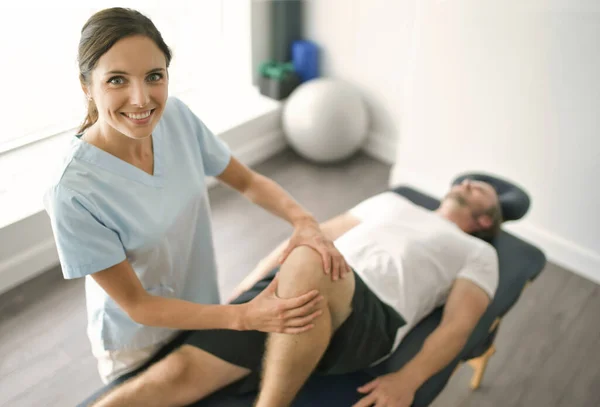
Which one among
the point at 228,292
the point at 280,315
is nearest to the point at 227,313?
the point at 280,315

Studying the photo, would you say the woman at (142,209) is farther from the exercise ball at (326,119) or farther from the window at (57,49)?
the exercise ball at (326,119)

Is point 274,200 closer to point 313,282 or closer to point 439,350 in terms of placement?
point 313,282

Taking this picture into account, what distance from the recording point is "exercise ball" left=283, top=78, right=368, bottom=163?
2.61m

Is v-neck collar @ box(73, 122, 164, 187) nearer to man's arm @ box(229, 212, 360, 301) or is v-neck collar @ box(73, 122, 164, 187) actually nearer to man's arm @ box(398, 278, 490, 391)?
man's arm @ box(229, 212, 360, 301)

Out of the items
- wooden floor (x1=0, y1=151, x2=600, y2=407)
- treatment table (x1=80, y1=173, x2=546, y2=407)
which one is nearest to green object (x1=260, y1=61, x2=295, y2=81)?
wooden floor (x1=0, y1=151, x2=600, y2=407)

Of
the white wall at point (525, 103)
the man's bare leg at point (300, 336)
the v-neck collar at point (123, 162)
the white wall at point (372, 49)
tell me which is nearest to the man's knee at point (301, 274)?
→ the man's bare leg at point (300, 336)

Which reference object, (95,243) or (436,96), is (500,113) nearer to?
(436,96)

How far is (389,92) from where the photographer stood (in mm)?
2756

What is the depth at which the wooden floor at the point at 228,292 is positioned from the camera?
1.70 m

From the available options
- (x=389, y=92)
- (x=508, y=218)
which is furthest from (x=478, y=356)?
(x=389, y=92)

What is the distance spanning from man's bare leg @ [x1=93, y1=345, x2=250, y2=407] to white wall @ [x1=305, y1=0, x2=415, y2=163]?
74.8 inches

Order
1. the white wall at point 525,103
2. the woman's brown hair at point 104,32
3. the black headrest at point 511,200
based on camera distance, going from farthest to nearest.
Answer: the white wall at point 525,103 < the black headrest at point 511,200 < the woman's brown hair at point 104,32

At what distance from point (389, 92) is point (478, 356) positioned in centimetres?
160

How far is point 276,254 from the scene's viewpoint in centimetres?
158
